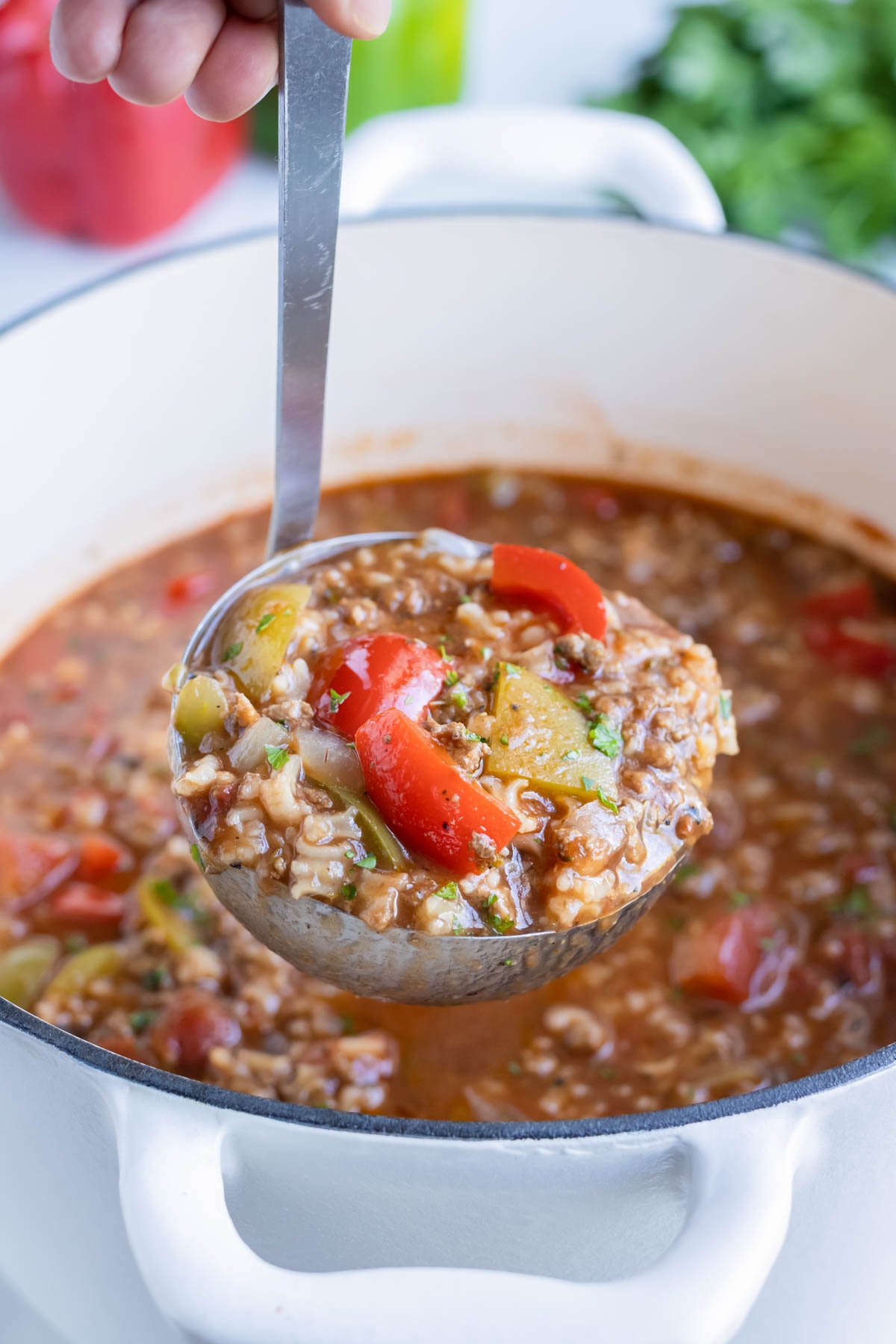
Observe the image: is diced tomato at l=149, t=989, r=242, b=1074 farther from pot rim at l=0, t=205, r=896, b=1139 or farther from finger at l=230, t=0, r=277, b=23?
finger at l=230, t=0, r=277, b=23

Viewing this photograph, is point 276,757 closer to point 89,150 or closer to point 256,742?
point 256,742

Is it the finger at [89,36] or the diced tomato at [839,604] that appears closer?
the finger at [89,36]

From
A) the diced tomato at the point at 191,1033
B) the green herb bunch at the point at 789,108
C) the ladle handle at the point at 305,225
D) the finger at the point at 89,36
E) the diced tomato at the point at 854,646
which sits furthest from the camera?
the green herb bunch at the point at 789,108

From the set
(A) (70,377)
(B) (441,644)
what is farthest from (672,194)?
(B) (441,644)

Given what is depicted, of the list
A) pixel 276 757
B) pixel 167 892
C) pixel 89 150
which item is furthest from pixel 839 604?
pixel 89 150

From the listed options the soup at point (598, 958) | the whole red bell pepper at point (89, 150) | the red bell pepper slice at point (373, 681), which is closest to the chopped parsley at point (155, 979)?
the soup at point (598, 958)

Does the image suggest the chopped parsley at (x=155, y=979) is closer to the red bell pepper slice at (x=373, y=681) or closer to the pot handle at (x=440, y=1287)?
the red bell pepper slice at (x=373, y=681)
